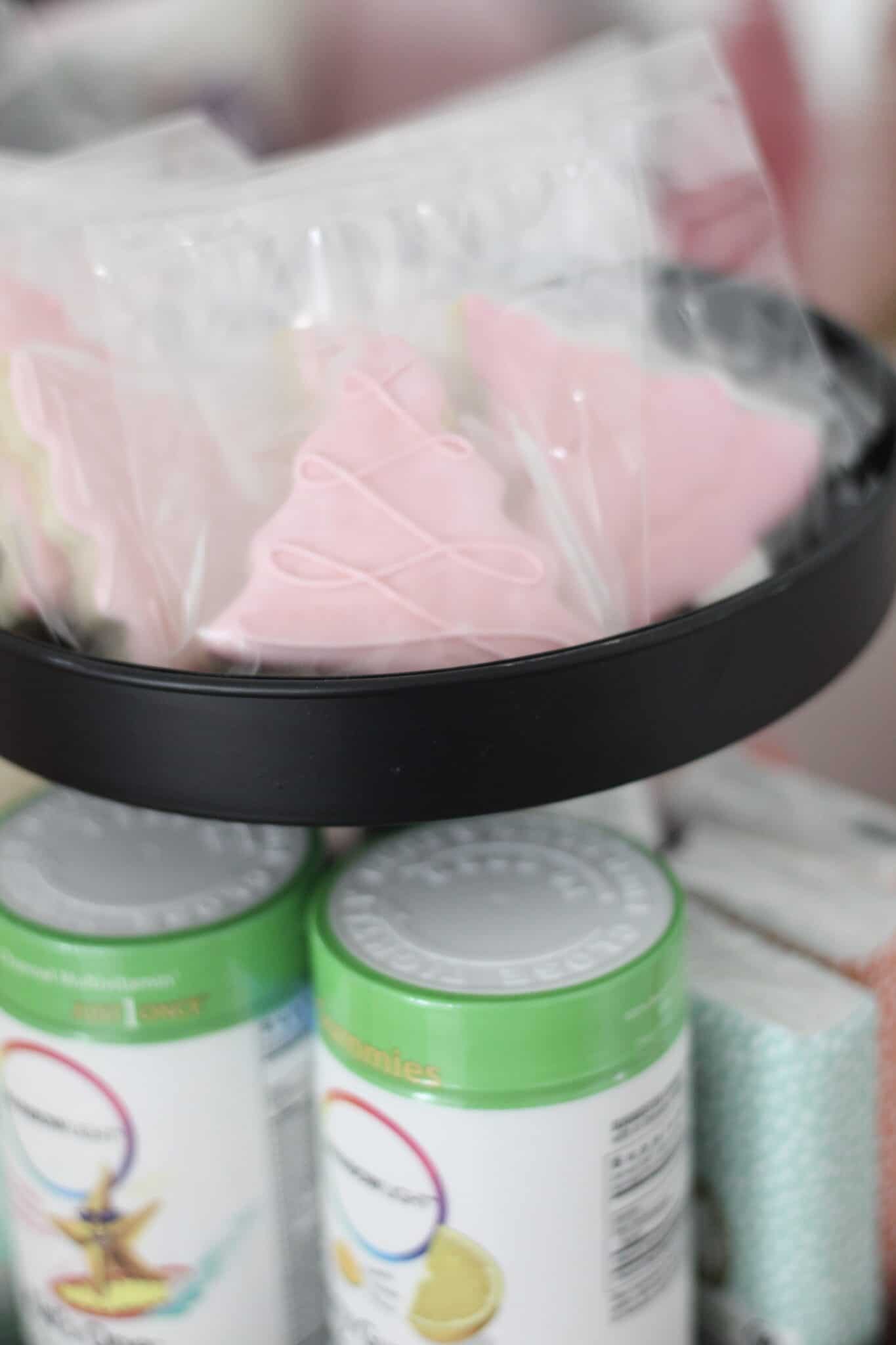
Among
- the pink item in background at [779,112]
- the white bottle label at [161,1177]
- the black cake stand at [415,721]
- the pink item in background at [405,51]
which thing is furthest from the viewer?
the pink item in background at [405,51]

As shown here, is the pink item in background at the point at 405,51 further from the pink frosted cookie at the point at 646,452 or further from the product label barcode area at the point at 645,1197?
the product label barcode area at the point at 645,1197

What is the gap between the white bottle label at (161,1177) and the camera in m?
0.41

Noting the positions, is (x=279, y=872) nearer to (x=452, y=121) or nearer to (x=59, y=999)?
(x=59, y=999)

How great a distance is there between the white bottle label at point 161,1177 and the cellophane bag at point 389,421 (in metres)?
0.13

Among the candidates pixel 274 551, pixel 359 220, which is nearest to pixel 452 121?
pixel 359 220

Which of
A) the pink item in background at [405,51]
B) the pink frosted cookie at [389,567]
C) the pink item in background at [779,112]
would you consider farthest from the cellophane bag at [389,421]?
the pink item in background at [405,51]

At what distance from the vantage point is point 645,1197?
0.40 m

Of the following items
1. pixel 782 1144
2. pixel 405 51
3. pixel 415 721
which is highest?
pixel 405 51

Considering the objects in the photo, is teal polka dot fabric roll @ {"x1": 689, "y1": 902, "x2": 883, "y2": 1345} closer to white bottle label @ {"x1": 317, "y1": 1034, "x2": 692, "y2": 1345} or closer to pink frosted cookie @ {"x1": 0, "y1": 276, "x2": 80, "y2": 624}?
white bottle label @ {"x1": 317, "y1": 1034, "x2": 692, "y2": 1345}

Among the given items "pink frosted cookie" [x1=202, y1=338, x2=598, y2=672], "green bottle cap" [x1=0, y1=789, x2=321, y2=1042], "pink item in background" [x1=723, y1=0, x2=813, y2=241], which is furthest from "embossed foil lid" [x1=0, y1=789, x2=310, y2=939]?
"pink item in background" [x1=723, y1=0, x2=813, y2=241]

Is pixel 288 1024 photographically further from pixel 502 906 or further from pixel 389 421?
pixel 389 421

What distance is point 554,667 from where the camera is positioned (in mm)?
305

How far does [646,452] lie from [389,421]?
85 millimetres

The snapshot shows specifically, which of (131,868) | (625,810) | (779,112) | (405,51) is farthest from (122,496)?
(405,51)
